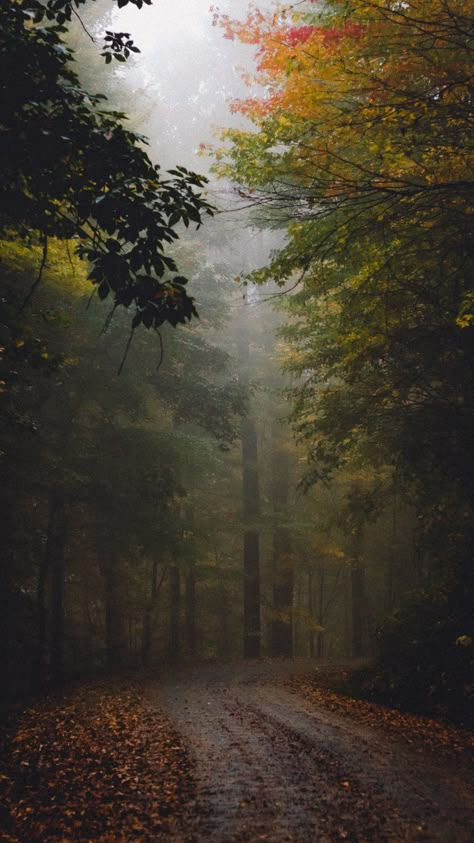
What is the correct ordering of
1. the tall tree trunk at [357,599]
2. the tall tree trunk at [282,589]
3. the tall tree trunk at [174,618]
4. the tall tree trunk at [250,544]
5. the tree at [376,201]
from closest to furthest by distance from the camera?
the tree at [376,201] < the tall tree trunk at [250,544] < the tall tree trunk at [282,589] < the tall tree trunk at [174,618] < the tall tree trunk at [357,599]

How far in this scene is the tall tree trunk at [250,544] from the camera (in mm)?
18812

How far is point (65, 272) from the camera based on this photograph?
10.5 metres

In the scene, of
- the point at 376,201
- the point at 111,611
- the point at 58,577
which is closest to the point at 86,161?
the point at 376,201

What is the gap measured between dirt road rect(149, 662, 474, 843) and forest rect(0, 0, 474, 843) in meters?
0.48

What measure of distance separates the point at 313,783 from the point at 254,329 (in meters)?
23.1

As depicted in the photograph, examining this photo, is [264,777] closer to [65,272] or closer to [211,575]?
[65,272]

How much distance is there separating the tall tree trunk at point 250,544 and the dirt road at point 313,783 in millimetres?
10423

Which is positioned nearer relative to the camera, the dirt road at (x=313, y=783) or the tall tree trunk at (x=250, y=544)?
the dirt road at (x=313, y=783)

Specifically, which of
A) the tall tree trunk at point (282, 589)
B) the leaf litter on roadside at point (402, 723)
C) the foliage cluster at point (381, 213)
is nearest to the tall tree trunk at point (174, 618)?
the tall tree trunk at point (282, 589)

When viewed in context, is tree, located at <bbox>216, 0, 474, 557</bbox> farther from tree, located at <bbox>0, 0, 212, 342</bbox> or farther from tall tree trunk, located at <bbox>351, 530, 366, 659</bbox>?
tall tree trunk, located at <bbox>351, 530, 366, 659</bbox>

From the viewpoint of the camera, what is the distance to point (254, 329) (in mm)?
26922

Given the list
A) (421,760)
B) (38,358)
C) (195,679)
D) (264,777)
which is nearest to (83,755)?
(264,777)

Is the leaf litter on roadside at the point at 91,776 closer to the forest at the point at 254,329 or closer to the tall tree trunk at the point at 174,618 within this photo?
the forest at the point at 254,329

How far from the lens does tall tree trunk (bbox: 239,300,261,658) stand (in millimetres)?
18812
